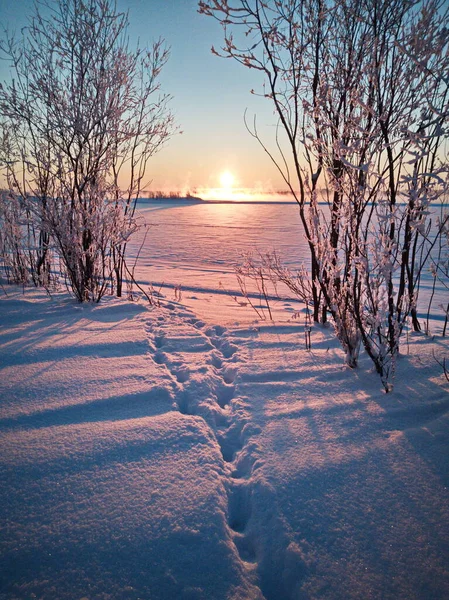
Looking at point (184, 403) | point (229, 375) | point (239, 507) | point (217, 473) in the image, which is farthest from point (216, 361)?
point (239, 507)

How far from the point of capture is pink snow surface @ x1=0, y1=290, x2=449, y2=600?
0.95 meters

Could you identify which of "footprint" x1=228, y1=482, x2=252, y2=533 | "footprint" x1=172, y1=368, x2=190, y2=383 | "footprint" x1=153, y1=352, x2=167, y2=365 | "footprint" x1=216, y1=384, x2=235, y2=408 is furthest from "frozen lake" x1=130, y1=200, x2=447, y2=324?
"footprint" x1=228, y1=482, x2=252, y2=533

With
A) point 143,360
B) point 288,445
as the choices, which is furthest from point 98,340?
point 288,445

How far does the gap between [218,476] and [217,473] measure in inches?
0.7

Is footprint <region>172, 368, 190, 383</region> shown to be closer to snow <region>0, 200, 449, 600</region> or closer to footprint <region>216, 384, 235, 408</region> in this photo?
snow <region>0, 200, 449, 600</region>

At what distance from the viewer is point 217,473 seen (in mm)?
1288

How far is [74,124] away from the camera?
10.2ft

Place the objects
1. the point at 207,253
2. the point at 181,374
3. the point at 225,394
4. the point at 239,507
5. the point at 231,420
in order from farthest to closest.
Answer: the point at 207,253
the point at 181,374
the point at 225,394
the point at 231,420
the point at 239,507

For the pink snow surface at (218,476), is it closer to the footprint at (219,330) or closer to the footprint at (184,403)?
the footprint at (184,403)

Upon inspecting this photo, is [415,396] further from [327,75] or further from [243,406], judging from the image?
[327,75]

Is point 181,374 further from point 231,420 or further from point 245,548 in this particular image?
point 245,548

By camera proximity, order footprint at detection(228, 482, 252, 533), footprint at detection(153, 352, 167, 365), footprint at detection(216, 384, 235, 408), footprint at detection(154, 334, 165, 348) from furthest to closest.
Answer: footprint at detection(154, 334, 165, 348) < footprint at detection(153, 352, 167, 365) < footprint at detection(216, 384, 235, 408) < footprint at detection(228, 482, 252, 533)

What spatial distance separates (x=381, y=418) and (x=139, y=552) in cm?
129

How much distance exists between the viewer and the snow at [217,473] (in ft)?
3.11
